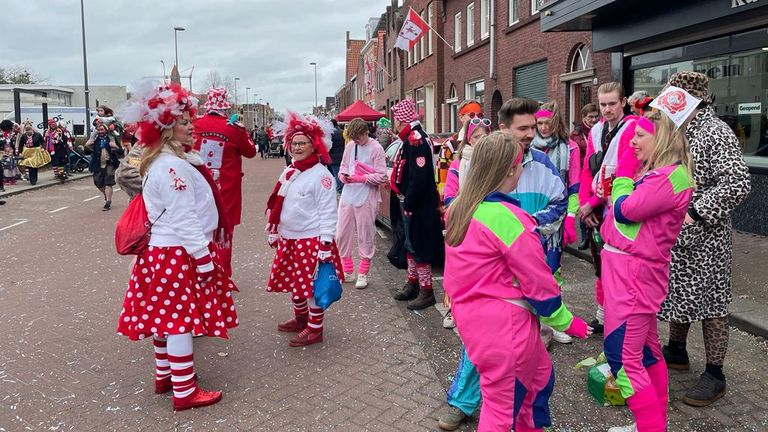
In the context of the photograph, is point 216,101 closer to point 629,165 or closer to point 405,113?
point 405,113

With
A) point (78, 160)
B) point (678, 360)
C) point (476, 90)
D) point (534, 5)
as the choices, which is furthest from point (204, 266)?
point (78, 160)

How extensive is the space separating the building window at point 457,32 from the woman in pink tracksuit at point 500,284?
69.1 ft

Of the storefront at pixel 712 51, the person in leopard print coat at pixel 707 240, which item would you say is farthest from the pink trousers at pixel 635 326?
the storefront at pixel 712 51

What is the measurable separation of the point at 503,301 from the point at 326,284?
211cm

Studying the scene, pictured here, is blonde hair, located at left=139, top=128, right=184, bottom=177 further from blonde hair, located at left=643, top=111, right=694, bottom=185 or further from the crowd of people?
blonde hair, located at left=643, top=111, right=694, bottom=185

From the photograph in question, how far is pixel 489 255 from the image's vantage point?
252 centimetres

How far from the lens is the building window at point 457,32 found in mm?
22734

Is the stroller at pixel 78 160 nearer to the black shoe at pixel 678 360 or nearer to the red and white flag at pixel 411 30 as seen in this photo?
the red and white flag at pixel 411 30

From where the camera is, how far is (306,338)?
185 inches

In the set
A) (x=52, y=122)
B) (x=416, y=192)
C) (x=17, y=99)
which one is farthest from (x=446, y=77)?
(x=416, y=192)

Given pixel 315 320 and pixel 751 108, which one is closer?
pixel 315 320

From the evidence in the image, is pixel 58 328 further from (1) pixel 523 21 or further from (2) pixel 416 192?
(1) pixel 523 21

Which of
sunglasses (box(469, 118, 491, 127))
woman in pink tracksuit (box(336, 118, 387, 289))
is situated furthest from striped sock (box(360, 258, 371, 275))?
sunglasses (box(469, 118, 491, 127))

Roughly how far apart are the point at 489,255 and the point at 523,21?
48.1ft
